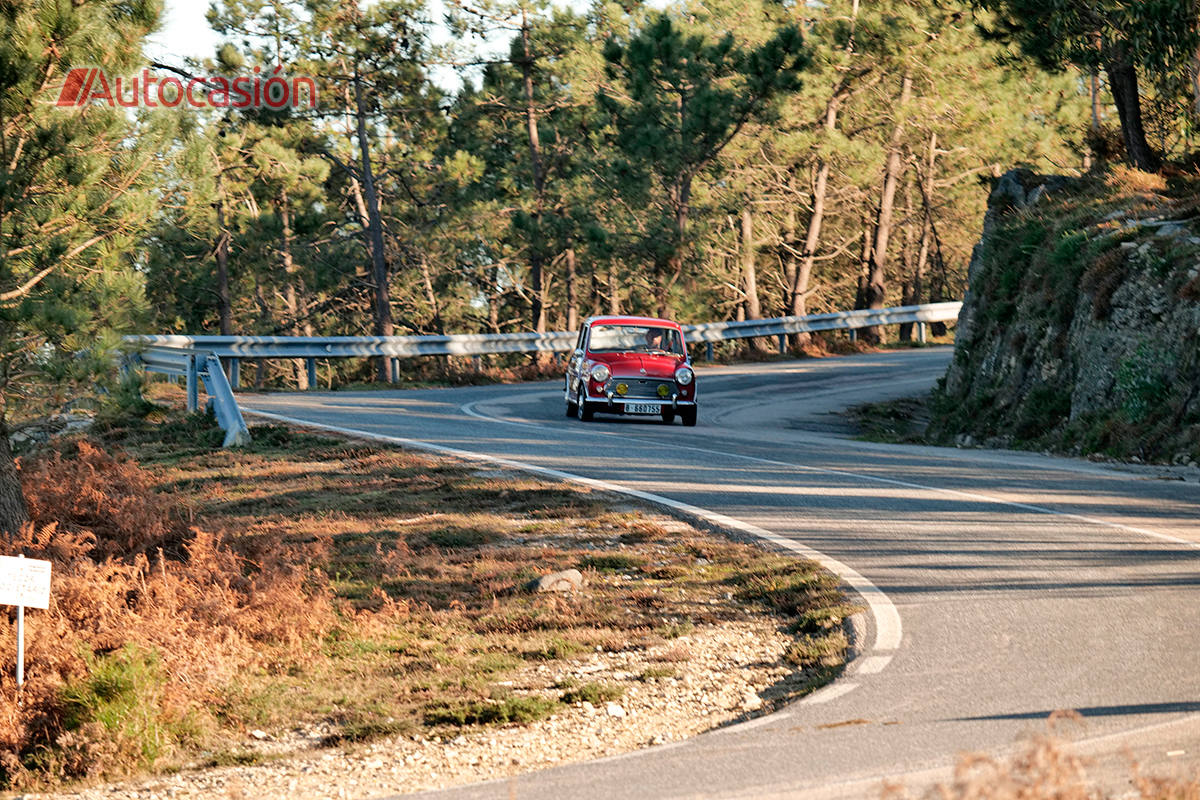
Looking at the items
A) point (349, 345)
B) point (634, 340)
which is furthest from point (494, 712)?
point (349, 345)

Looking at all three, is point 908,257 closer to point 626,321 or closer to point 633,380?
point 626,321

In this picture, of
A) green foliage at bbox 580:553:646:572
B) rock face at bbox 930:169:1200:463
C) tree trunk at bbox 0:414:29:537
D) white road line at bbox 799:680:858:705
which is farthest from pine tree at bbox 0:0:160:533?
rock face at bbox 930:169:1200:463

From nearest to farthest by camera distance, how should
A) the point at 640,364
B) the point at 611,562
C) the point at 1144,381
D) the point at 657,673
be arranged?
the point at 657,673 < the point at 611,562 < the point at 1144,381 < the point at 640,364

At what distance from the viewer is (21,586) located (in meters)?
6.84

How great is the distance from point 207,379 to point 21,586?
42.0 ft

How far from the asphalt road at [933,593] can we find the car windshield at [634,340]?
2.22 m

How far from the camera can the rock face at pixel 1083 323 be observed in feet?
54.4

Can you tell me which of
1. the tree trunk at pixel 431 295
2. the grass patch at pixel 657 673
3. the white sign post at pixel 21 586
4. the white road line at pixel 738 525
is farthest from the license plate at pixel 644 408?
the tree trunk at pixel 431 295

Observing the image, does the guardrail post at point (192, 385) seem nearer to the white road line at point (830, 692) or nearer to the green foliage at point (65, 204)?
the green foliage at point (65, 204)

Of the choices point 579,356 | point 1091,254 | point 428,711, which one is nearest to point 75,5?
point 428,711

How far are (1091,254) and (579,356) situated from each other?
27.1ft

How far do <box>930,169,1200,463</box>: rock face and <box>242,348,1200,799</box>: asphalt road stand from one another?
149 cm

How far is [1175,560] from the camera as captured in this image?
9.48 metres

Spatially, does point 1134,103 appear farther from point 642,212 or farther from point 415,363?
point 415,363
